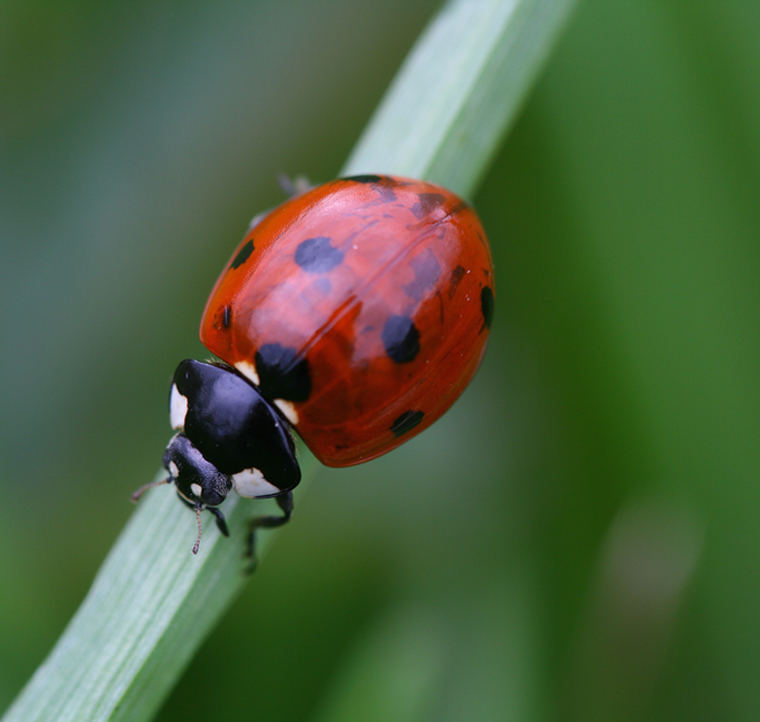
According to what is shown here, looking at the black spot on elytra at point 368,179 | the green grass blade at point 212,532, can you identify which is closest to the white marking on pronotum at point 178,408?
the green grass blade at point 212,532

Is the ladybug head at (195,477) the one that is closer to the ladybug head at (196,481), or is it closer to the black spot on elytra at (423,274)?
the ladybug head at (196,481)

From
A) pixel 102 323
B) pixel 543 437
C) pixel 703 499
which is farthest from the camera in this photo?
pixel 102 323

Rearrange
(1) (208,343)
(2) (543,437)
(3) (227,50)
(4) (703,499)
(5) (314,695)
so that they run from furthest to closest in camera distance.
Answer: (3) (227,50) < (2) (543,437) < (4) (703,499) < (5) (314,695) < (1) (208,343)

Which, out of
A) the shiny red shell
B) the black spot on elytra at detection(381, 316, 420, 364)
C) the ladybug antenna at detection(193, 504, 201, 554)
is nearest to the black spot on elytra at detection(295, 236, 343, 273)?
the shiny red shell

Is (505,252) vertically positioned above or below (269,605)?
above

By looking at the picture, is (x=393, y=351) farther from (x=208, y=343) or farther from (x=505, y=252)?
(x=505, y=252)

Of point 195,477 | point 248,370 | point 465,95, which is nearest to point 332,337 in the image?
point 248,370

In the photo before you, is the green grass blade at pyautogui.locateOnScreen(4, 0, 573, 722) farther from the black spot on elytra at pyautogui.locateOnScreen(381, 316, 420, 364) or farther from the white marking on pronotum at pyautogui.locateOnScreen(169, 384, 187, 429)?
the black spot on elytra at pyautogui.locateOnScreen(381, 316, 420, 364)

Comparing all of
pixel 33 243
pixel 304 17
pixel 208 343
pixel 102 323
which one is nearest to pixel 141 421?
pixel 102 323
